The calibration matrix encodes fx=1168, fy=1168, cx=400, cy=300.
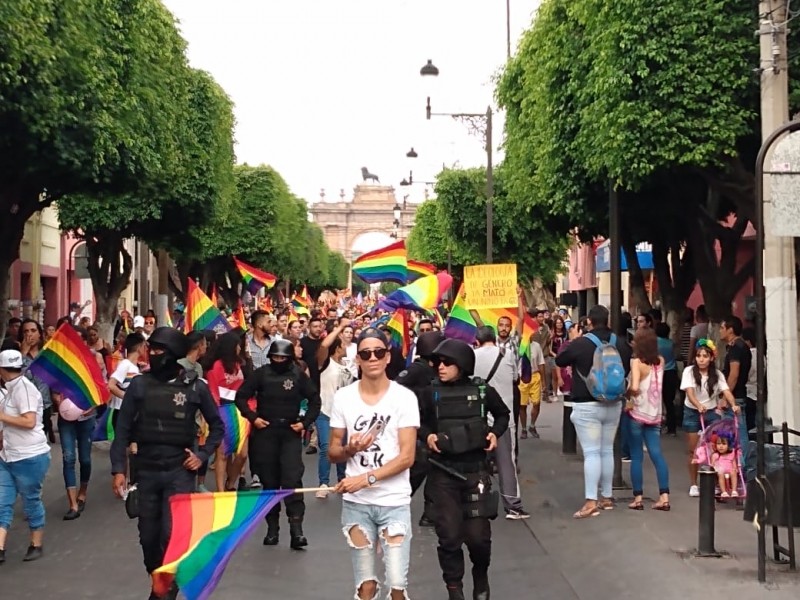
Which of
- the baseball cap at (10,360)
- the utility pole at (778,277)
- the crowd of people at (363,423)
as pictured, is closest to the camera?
the crowd of people at (363,423)

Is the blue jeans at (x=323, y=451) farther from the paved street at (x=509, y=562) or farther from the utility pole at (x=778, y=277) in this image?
the utility pole at (x=778, y=277)

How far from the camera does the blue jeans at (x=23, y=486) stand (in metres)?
8.38

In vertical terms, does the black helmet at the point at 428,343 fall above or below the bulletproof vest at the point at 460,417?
above

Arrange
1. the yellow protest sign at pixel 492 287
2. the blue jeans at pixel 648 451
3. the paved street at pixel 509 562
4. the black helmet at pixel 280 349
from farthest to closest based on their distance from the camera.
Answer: the yellow protest sign at pixel 492 287 < the blue jeans at pixel 648 451 < the black helmet at pixel 280 349 < the paved street at pixel 509 562

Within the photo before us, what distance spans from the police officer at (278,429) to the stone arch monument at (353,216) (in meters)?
138

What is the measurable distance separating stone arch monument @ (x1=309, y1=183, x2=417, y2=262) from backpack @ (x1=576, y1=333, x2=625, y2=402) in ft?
451

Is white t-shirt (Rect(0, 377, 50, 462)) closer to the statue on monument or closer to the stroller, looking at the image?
the stroller

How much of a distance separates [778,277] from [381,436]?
4793mm

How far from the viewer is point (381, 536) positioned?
19.0 feet

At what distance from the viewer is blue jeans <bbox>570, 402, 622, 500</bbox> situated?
9.81 meters

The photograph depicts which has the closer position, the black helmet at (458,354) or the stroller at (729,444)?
the black helmet at (458,354)

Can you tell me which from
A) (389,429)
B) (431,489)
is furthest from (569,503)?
(389,429)

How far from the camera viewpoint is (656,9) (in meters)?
13.1

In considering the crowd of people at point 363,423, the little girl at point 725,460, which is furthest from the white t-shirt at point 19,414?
the little girl at point 725,460
